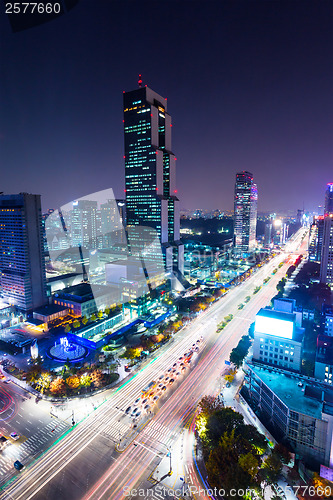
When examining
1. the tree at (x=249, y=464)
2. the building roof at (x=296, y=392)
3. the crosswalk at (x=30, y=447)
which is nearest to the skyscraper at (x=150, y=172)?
the building roof at (x=296, y=392)

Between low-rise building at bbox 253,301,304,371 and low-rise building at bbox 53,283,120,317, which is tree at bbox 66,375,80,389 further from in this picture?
low-rise building at bbox 253,301,304,371

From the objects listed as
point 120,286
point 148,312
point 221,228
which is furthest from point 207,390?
point 221,228

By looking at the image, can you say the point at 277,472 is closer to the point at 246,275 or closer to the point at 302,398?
the point at 302,398

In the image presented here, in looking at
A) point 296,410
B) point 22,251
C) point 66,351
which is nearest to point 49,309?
point 22,251

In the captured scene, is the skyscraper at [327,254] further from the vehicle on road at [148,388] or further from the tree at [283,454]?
the vehicle on road at [148,388]

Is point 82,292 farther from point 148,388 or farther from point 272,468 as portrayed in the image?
point 272,468

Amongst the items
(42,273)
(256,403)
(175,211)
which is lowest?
(256,403)
